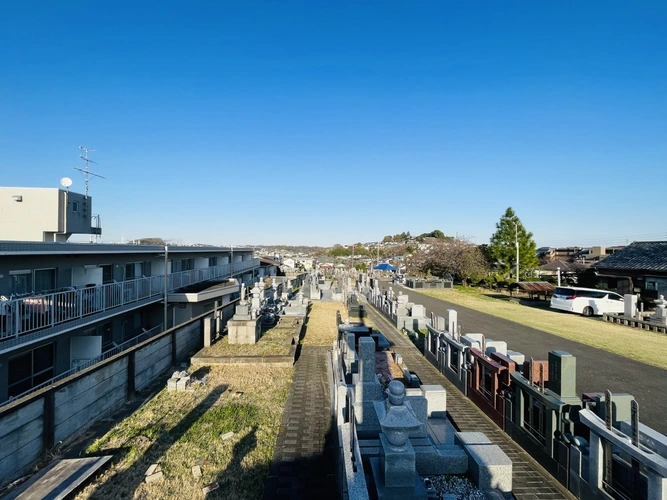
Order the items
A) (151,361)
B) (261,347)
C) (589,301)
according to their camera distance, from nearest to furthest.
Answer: (151,361), (261,347), (589,301)

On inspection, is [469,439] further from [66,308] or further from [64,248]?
[64,248]

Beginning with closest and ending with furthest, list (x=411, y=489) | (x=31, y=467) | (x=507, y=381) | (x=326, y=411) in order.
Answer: (x=411, y=489)
(x=31, y=467)
(x=507, y=381)
(x=326, y=411)

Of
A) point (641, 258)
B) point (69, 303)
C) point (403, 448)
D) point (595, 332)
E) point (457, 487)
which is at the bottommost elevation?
point (595, 332)

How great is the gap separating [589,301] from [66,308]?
77.3ft

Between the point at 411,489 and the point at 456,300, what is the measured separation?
23.5 m

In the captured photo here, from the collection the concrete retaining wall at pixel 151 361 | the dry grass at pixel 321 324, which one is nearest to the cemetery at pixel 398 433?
the concrete retaining wall at pixel 151 361

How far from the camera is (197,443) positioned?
607 centimetres

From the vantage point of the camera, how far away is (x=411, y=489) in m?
4.04

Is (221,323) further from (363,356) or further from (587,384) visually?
(587,384)

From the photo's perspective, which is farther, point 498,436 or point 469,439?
point 498,436

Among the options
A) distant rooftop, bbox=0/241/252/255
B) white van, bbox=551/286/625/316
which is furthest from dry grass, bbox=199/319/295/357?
white van, bbox=551/286/625/316

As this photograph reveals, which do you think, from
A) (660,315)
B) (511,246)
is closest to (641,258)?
(660,315)

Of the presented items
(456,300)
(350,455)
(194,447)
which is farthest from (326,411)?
(456,300)

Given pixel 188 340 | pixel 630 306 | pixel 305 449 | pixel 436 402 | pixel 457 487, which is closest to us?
pixel 457 487
